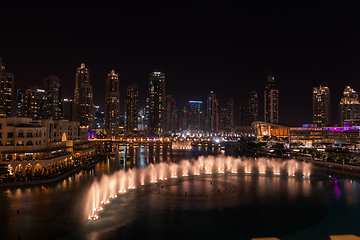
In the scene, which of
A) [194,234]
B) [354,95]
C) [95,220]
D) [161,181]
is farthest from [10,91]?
[354,95]

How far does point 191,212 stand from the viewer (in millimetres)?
25141

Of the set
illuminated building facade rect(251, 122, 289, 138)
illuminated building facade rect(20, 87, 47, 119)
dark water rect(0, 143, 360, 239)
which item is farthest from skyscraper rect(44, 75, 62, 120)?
dark water rect(0, 143, 360, 239)

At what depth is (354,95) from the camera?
171 meters

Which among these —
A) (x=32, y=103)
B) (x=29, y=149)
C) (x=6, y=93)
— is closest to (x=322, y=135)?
(x=29, y=149)

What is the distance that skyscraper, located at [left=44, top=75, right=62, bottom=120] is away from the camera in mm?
167250

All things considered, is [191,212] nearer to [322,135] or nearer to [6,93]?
[6,93]

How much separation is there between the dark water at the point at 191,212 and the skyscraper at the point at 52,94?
146822mm

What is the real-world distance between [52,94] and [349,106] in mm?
196809

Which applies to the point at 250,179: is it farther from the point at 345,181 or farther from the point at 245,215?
the point at 245,215

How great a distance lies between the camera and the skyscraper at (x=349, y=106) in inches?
6462

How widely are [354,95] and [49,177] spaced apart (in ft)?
633

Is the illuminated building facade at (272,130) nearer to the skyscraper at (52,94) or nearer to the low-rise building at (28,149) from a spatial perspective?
the low-rise building at (28,149)

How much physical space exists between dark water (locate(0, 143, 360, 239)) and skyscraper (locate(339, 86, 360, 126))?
15326 cm

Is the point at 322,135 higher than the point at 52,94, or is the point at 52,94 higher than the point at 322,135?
the point at 52,94
